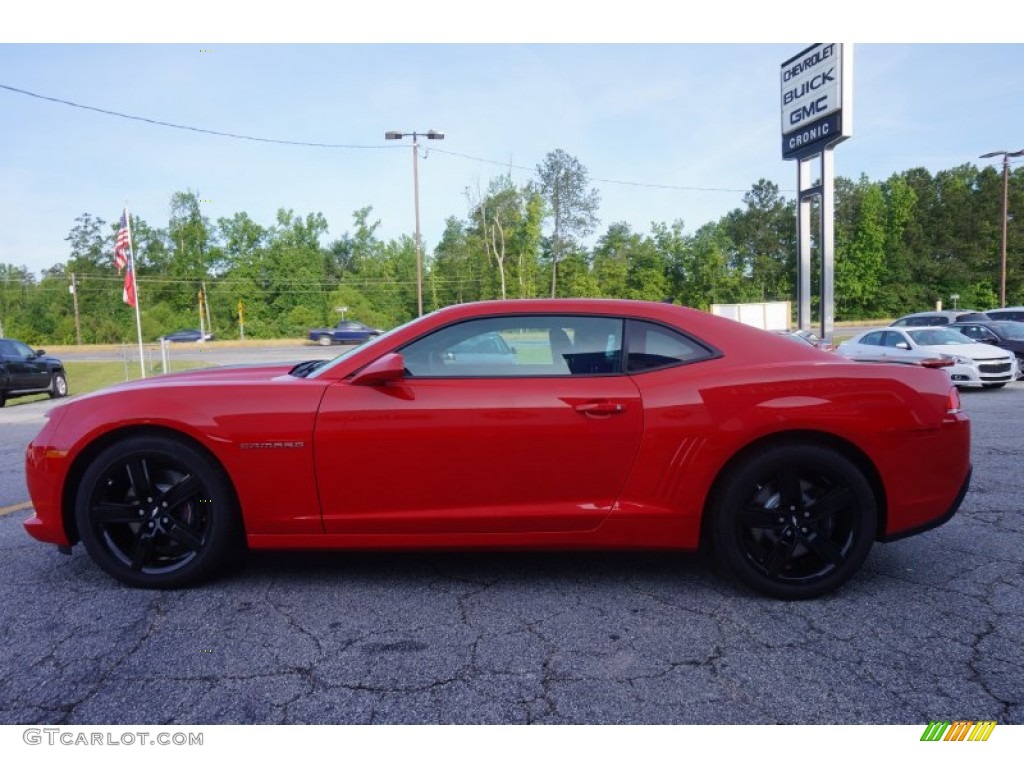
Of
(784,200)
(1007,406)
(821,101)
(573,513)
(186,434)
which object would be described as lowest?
(1007,406)

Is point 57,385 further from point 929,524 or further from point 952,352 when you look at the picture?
point 952,352

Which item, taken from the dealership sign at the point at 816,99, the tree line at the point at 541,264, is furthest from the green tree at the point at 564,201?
the dealership sign at the point at 816,99

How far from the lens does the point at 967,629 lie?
2555 mm

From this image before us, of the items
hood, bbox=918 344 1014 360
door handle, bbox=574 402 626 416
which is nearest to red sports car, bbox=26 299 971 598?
door handle, bbox=574 402 626 416

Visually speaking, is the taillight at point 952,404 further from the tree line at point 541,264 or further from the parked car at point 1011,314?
the tree line at point 541,264

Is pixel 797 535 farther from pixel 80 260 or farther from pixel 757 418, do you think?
pixel 80 260

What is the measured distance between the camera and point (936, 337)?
504 inches

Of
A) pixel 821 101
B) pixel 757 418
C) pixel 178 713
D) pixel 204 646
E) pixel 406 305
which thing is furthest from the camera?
pixel 406 305

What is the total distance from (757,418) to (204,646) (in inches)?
95.3

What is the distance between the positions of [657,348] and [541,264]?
174 ft

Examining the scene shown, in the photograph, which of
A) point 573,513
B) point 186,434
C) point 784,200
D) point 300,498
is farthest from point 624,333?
point 784,200

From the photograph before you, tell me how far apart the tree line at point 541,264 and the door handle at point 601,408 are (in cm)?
4977

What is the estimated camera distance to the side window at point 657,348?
2.93 m

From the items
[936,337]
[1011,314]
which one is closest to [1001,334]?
[936,337]
